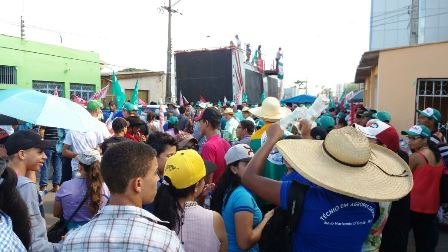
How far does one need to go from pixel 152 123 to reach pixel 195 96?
781 inches

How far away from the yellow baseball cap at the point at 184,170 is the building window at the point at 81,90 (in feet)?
90.2

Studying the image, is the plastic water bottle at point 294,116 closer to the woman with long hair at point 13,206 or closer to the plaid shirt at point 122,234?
the plaid shirt at point 122,234

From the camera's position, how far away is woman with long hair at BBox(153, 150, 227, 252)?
2348mm

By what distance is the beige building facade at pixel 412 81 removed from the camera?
30.3 ft

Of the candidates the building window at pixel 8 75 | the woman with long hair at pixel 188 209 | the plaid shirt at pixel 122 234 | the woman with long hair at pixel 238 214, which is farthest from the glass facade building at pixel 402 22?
the plaid shirt at pixel 122 234

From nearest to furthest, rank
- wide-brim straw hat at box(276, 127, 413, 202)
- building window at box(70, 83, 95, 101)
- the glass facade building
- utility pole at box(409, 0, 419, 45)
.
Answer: wide-brim straw hat at box(276, 127, 413, 202) < utility pole at box(409, 0, 419, 45) < building window at box(70, 83, 95, 101) < the glass facade building

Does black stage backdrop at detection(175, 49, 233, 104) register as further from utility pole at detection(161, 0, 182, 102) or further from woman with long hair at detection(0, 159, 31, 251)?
woman with long hair at detection(0, 159, 31, 251)

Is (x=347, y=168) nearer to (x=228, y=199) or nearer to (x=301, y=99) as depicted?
(x=228, y=199)

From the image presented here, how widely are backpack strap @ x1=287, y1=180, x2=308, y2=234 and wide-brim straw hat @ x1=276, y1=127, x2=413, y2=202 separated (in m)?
0.11

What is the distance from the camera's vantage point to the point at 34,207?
2666 mm

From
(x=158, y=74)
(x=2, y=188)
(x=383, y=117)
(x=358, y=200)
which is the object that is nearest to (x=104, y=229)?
(x=2, y=188)

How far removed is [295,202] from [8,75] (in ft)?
81.1

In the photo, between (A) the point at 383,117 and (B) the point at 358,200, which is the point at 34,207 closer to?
(B) the point at 358,200

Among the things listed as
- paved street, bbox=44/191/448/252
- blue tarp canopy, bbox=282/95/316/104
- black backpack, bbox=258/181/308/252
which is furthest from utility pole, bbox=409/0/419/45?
black backpack, bbox=258/181/308/252
